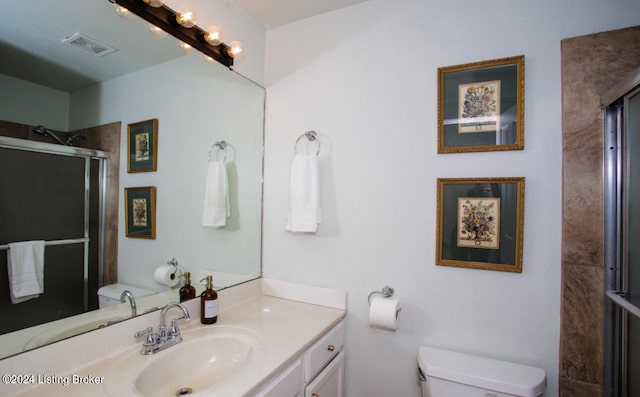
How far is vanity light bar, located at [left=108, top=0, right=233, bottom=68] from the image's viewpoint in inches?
47.1

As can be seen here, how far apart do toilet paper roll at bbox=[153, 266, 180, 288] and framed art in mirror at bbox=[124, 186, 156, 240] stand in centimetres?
15

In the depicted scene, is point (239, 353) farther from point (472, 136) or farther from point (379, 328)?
point (472, 136)

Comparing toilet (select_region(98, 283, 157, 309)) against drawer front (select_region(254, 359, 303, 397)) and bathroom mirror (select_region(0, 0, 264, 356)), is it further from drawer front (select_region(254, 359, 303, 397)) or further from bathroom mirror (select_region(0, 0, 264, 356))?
A: drawer front (select_region(254, 359, 303, 397))

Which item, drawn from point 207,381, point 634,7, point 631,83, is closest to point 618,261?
point 631,83

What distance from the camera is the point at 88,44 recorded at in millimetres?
1080

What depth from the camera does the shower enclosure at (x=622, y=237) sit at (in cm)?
102

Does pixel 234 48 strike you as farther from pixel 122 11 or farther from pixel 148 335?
pixel 148 335

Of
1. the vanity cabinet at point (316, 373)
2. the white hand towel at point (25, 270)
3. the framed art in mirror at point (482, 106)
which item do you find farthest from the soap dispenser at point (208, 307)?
the framed art in mirror at point (482, 106)

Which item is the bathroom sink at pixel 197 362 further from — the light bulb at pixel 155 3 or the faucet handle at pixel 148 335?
the light bulb at pixel 155 3

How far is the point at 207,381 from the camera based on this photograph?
1.15m

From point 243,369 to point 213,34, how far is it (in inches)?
57.9

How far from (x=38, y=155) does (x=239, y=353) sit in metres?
1.01

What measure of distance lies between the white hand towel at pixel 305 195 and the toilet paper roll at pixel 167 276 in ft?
2.04

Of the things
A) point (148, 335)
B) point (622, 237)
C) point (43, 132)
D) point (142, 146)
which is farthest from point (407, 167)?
point (43, 132)
